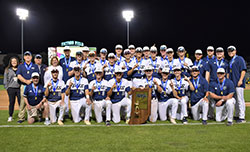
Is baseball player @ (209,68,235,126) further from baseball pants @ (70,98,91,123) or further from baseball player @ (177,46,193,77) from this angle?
baseball pants @ (70,98,91,123)

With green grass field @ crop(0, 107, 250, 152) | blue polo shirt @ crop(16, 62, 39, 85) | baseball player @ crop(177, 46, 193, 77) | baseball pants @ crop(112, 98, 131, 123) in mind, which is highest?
baseball player @ crop(177, 46, 193, 77)

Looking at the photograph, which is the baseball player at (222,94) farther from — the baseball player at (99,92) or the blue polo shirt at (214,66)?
the baseball player at (99,92)

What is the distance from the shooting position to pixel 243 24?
129 feet

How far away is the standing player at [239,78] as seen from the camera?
7.39 meters

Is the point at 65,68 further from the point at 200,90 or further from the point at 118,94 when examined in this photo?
the point at 200,90

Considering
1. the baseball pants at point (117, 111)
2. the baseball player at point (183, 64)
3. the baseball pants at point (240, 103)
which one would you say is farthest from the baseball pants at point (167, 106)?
the baseball pants at point (240, 103)

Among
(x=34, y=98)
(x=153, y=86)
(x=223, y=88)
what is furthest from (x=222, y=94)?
(x=34, y=98)

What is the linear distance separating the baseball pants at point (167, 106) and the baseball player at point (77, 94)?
7.09ft

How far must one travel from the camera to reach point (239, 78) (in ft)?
24.6

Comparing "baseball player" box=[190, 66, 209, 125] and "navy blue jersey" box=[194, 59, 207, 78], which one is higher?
"navy blue jersey" box=[194, 59, 207, 78]

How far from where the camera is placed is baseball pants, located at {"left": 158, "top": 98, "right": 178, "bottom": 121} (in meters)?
7.48

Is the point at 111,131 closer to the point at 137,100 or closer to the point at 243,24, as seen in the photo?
the point at 137,100

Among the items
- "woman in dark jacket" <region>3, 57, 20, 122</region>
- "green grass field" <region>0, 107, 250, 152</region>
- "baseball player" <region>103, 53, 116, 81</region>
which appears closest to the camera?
"green grass field" <region>0, 107, 250, 152</region>

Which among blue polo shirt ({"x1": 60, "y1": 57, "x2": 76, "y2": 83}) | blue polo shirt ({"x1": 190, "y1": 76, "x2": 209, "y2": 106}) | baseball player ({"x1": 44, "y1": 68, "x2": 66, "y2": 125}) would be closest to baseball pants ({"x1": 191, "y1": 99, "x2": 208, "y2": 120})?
blue polo shirt ({"x1": 190, "y1": 76, "x2": 209, "y2": 106})
